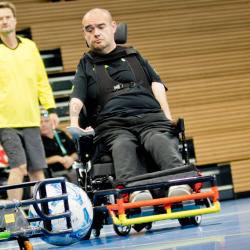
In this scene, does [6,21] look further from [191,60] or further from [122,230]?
[191,60]

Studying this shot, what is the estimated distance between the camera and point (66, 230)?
3342mm

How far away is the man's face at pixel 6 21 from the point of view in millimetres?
5316

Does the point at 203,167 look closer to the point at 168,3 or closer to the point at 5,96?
the point at 168,3

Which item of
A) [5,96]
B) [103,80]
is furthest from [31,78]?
[103,80]

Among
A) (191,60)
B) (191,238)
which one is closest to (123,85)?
(191,238)

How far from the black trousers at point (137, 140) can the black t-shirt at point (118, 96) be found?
2.2 inches

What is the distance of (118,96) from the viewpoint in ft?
15.1

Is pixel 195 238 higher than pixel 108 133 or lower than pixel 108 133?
lower

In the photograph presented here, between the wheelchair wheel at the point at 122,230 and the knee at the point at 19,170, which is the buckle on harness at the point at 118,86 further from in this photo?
the knee at the point at 19,170

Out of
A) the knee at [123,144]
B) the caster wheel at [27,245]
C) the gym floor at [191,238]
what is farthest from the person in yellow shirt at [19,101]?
the caster wheel at [27,245]

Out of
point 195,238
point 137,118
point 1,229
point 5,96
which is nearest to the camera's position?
point 1,229

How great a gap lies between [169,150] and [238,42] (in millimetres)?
4225

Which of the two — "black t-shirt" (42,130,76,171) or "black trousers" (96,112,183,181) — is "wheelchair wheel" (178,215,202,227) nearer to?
"black trousers" (96,112,183,181)

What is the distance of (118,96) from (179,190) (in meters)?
0.79
